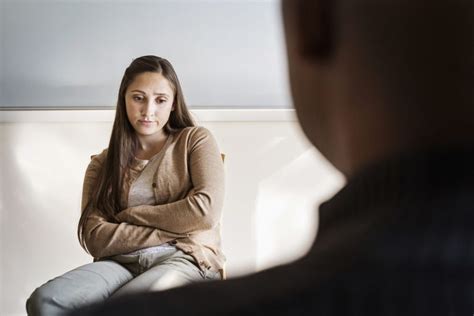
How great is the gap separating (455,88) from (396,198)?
0.12 feet

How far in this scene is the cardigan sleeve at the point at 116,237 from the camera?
75.2 inches

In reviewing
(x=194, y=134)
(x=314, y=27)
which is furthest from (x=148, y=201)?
(x=314, y=27)

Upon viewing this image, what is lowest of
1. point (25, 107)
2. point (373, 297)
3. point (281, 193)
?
point (281, 193)

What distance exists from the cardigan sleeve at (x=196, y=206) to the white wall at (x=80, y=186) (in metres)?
0.92

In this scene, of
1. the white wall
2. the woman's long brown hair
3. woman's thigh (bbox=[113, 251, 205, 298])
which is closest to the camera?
woman's thigh (bbox=[113, 251, 205, 298])

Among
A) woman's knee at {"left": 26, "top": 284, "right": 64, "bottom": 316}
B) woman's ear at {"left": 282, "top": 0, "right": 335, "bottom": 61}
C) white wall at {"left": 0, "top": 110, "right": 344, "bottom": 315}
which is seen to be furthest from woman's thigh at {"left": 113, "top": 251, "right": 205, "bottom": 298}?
woman's ear at {"left": 282, "top": 0, "right": 335, "bottom": 61}

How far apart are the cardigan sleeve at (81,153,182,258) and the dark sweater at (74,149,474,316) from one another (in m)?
1.73

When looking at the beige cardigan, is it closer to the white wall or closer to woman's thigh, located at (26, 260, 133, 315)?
woman's thigh, located at (26, 260, 133, 315)

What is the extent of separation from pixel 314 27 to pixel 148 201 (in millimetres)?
1806

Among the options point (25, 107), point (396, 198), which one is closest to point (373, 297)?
point (396, 198)

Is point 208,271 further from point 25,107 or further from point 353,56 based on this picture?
point 353,56

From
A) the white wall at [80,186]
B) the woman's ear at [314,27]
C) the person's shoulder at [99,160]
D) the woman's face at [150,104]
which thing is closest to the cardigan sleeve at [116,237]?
the person's shoulder at [99,160]

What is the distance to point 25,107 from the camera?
2.99 meters

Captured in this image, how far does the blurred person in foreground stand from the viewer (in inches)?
7.6
